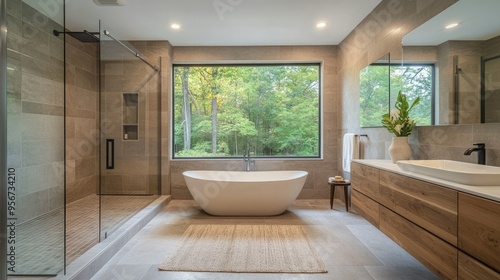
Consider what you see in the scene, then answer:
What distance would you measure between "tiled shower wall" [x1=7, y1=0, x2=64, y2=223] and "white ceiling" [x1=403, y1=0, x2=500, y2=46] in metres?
3.14

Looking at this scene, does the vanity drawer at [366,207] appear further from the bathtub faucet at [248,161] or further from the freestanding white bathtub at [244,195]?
the bathtub faucet at [248,161]

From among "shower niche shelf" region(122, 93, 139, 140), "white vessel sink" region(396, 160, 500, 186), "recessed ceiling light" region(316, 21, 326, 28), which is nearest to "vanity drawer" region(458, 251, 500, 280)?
"white vessel sink" region(396, 160, 500, 186)

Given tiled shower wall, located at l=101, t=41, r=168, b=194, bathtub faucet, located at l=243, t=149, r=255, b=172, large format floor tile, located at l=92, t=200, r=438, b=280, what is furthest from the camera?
bathtub faucet, located at l=243, t=149, r=255, b=172

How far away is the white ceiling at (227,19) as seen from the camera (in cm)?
329

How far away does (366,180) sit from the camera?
8.39 ft

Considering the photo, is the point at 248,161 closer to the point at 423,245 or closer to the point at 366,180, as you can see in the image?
the point at 366,180

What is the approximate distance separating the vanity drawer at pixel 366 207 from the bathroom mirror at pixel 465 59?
88 cm

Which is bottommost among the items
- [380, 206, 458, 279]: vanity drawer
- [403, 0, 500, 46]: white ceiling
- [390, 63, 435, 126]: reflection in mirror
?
[380, 206, 458, 279]: vanity drawer

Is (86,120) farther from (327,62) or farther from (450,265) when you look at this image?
(450,265)

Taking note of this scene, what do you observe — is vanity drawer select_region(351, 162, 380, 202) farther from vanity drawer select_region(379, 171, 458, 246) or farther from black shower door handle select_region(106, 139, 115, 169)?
black shower door handle select_region(106, 139, 115, 169)

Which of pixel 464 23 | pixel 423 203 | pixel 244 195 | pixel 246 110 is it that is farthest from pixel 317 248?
pixel 246 110

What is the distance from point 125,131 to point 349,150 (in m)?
3.26

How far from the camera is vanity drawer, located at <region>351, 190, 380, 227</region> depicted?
2.36 meters

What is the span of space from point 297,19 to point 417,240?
2.95 m
